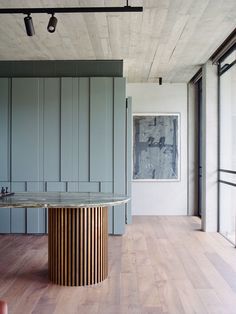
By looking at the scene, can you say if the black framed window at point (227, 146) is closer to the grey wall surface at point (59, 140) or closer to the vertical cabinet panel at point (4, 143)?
the grey wall surface at point (59, 140)

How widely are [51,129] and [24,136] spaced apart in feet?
1.54

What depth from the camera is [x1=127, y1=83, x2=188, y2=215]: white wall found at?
8.46m

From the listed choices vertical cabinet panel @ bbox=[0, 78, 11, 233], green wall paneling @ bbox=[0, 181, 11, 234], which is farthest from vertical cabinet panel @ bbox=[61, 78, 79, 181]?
green wall paneling @ bbox=[0, 181, 11, 234]

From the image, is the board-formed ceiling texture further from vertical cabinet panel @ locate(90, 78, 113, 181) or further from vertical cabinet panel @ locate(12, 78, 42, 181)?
vertical cabinet panel @ locate(12, 78, 42, 181)

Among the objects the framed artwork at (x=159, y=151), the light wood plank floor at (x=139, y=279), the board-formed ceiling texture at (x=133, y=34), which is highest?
the board-formed ceiling texture at (x=133, y=34)

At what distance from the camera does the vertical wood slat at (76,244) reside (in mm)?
3740

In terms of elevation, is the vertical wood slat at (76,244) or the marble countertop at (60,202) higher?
the marble countertop at (60,202)

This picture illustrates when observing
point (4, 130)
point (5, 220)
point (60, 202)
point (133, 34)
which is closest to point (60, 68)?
point (4, 130)

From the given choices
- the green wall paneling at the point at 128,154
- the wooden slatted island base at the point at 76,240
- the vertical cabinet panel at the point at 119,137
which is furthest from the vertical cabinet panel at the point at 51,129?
the wooden slatted island base at the point at 76,240

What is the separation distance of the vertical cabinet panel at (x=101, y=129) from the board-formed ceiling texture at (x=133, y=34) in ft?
1.77

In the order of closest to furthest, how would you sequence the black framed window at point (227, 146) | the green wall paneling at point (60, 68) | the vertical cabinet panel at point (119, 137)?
the black framed window at point (227, 146)
the vertical cabinet panel at point (119, 137)
the green wall paneling at point (60, 68)

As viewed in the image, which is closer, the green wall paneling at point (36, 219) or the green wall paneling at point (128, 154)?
the green wall paneling at point (36, 219)

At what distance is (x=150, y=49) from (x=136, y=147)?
9.95 ft

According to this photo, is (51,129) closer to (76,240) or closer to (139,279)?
(76,240)
